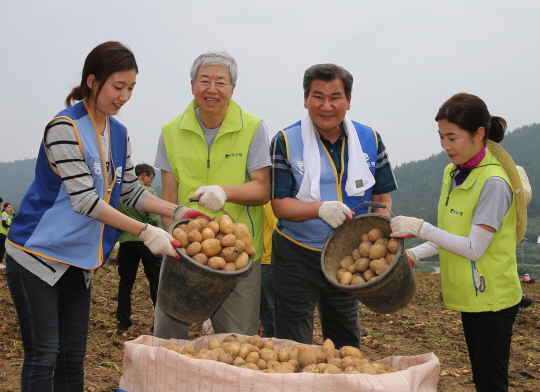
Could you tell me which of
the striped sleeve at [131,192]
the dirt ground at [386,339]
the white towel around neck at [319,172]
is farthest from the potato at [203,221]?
the dirt ground at [386,339]

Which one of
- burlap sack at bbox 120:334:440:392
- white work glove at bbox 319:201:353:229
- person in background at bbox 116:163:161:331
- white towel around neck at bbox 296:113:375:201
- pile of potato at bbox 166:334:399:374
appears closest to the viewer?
burlap sack at bbox 120:334:440:392

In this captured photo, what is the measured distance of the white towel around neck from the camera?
2777 millimetres

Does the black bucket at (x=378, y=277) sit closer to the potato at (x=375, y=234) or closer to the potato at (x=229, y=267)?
the potato at (x=375, y=234)

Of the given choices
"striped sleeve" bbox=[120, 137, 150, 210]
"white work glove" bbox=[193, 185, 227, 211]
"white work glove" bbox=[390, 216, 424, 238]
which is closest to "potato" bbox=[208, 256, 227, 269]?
"white work glove" bbox=[193, 185, 227, 211]

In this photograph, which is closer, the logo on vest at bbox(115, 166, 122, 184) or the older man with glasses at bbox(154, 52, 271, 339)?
the logo on vest at bbox(115, 166, 122, 184)

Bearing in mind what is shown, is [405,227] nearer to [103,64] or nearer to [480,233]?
[480,233]

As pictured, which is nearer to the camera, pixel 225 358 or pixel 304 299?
pixel 225 358

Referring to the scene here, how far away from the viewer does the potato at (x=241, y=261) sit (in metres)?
2.41

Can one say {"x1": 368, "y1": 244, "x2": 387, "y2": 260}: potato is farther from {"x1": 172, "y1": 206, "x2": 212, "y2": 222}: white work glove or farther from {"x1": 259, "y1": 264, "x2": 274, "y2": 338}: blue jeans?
{"x1": 259, "y1": 264, "x2": 274, "y2": 338}: blue jeans

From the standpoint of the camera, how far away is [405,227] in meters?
2.45

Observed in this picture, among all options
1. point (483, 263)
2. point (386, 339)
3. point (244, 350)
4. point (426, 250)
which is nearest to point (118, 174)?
point (244, 350)

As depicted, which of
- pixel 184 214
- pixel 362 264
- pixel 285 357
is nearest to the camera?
pixel 285 357

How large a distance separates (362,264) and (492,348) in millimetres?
693

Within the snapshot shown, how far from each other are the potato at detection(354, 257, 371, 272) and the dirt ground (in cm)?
211
